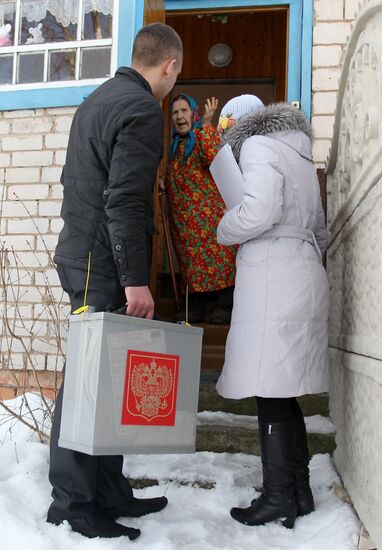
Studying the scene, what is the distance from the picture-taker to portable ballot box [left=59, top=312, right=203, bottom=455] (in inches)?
70.7

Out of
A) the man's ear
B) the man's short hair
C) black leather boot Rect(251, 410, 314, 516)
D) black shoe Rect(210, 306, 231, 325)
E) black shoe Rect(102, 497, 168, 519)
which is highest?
the man's short hair

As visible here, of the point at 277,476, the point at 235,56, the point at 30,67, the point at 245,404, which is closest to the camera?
the point at 277,476

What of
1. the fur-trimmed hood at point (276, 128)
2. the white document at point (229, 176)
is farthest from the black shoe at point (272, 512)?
the fur-trimmed hood at point (276, 128)

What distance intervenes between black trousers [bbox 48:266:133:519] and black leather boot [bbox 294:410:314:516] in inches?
26.0

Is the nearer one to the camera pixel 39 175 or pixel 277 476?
pixel 277 476

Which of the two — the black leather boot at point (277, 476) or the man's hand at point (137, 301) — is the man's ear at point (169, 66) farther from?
the black leather boot at point (277, 476)

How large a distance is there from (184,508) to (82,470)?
55 cm

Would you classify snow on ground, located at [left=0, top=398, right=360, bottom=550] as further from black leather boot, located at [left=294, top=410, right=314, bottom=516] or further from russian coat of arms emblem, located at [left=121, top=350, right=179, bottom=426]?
russian coat of arms emblem, located at [left=121, top=350, right=179, bottom=426]

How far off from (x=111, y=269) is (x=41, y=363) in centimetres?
185

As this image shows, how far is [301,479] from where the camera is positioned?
7.48 ft

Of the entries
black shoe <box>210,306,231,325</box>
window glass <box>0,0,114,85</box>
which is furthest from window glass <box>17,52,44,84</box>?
black shoe <box>210,306,231,325</box>

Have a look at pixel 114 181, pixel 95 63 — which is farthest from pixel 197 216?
pixel 114 181

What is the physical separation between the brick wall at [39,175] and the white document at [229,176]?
4.97 feet

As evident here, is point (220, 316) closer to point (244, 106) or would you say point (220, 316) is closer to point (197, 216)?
point (197, 216)
